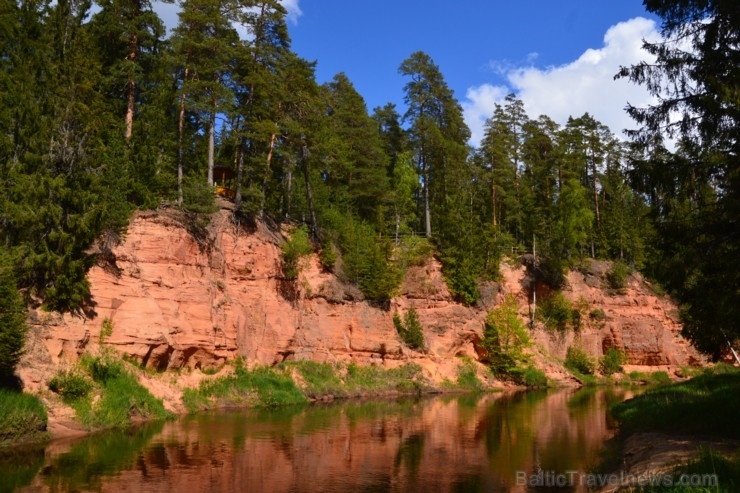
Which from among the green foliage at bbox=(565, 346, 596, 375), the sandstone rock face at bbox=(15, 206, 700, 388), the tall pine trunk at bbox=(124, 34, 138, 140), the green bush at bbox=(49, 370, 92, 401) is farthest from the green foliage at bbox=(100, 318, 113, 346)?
the green foliage at bbox=(565, 346, 596, 375)

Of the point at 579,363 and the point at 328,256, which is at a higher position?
the point at 328,256

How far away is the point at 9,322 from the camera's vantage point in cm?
1892

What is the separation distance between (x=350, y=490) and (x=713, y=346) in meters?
15.6

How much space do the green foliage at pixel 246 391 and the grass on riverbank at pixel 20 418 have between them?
9497mm

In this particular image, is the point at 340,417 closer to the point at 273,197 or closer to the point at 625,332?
the point at 273,197

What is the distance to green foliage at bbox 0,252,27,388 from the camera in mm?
18797

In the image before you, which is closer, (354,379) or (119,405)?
(119,405)

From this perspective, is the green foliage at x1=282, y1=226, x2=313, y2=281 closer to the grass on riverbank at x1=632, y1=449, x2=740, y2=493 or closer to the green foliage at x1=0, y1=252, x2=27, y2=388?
the green foliage at x1=0, y1=252, x2=27, y2=388

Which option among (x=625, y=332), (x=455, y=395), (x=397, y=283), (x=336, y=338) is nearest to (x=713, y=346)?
(x=455, y=395)

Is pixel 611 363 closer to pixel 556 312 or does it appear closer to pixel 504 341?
pixel 556 312

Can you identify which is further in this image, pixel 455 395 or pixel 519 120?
pixel 519 120

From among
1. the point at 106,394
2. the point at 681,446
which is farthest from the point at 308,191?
the point at 681,446

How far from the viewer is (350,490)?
14523mm

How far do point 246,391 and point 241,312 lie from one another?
220 inches
